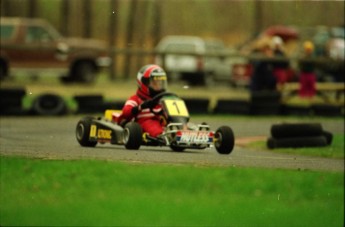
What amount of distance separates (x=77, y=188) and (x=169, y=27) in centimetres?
4068

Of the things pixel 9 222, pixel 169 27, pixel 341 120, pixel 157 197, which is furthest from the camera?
pixel 169 27

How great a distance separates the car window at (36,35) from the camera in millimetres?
23984

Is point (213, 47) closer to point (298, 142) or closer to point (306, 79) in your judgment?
point (306, 79)

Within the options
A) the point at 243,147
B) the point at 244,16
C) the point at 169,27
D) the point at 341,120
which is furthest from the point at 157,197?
the point at 169,27

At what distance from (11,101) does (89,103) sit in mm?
1310

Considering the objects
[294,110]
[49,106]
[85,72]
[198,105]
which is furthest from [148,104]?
[85,72]

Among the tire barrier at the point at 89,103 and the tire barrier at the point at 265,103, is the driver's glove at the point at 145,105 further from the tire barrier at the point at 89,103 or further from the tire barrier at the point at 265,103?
the tire barrier at the point at 265,103

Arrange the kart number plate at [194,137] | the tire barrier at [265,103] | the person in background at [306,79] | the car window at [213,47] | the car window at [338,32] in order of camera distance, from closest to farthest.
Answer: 1. the kart number plate at [194,137]
2. the tire barrier at [265,103]
3. the person in background at [306,79]
4. the car window at [338,32]
5. the car window at [213,47]

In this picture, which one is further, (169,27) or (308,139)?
(169,27)

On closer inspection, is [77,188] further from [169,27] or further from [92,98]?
[169,27]

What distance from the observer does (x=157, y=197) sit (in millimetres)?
13266

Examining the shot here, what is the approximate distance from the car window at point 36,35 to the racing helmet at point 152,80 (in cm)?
1248

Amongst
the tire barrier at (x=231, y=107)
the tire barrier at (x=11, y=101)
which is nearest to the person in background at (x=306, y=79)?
the tire barrier at (x=231, y=107)

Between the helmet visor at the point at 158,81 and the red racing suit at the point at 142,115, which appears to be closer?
the helmet visor at the point at 158,81
